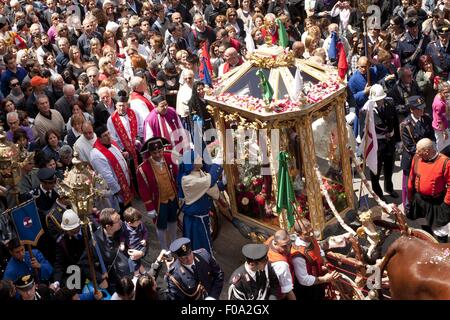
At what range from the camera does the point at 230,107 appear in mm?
10039

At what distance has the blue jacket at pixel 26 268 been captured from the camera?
28.2 feet

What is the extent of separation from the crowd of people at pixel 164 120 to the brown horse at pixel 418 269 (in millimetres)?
636

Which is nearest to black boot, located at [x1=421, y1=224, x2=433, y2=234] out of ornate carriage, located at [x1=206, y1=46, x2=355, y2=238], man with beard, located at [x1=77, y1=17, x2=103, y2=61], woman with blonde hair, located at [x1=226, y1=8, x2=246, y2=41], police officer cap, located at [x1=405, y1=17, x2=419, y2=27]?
ornate carriage, located at [x1=206, y1=46, x2=355, y2=238]

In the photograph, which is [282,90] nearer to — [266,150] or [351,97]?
[266,150]

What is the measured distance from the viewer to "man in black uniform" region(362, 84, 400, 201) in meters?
11.6

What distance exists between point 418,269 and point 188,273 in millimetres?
2224

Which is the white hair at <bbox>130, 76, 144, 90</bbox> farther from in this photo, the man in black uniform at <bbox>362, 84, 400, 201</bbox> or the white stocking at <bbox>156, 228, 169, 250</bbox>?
the man in black uniform at <bbox>362, 84, 400, 201</bbox>

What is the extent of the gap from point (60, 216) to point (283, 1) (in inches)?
388

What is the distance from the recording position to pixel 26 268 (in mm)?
8680

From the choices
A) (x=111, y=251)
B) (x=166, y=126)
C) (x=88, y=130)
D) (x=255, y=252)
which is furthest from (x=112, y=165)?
(x=255, y=252)

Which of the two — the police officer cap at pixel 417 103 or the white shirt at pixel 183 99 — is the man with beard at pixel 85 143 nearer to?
the white shirt at pixel 183 99

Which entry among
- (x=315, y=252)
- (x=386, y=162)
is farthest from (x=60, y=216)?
(x=386, y=162)

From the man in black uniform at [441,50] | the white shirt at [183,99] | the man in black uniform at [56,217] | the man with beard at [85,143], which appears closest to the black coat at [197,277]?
the man in black uniform at [56,217]

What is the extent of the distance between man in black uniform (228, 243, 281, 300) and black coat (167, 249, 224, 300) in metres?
0.51
